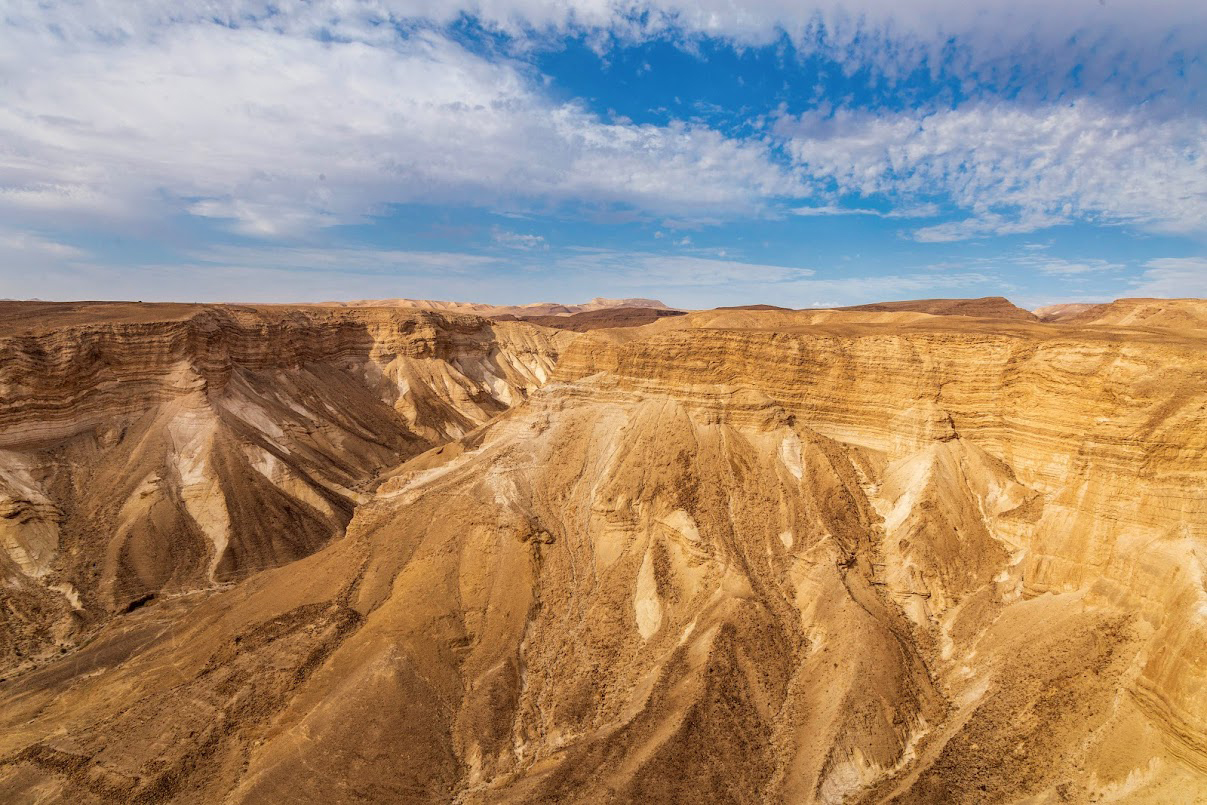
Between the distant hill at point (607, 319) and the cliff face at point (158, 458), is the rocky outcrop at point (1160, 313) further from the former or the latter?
the distant hill at point (607, 319)

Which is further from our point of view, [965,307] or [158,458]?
[965,307]

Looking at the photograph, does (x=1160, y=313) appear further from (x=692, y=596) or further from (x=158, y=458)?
(x=158, y=458)

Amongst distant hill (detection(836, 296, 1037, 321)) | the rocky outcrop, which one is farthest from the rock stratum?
distant hill (detection(836, 296, 1037, 321))

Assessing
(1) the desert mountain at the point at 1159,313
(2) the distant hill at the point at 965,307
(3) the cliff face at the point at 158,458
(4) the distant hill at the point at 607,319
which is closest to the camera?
(3) the cliff face at the point at 158,458

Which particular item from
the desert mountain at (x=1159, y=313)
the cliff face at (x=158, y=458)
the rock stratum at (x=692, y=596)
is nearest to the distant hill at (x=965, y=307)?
the desert mountain at (x=1159, y=313)

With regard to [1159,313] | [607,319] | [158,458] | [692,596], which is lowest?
[692,596]

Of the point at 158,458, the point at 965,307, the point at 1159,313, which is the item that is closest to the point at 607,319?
the point at 965,307

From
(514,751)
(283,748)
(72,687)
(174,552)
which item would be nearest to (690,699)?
(514,751)
